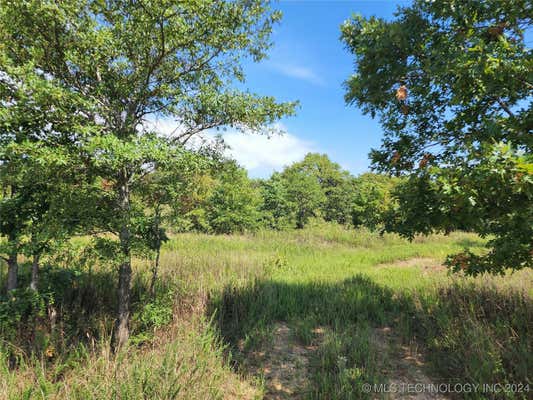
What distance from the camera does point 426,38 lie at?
2.90 m

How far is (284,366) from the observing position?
404cm

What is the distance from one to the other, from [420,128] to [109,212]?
15.0 feet

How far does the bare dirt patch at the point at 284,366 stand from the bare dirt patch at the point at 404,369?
1.18 metres

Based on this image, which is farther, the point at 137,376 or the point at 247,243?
the point at 247,243

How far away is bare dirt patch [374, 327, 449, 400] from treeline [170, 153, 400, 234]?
231 cm

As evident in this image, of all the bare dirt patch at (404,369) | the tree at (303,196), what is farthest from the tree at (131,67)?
the tree at (303,196)

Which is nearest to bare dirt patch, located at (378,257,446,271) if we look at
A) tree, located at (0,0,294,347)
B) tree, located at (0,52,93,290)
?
tree, located at (0,0,294,347)

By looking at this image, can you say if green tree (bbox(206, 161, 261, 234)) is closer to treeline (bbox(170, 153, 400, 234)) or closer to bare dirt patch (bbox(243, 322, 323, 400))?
treeline (bbox(170, 153, 400, 234))

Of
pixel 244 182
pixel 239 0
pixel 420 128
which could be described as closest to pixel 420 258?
pixel 420 128

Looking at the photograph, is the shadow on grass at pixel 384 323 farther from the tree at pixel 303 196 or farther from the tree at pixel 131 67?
the tree at pixel 303 196

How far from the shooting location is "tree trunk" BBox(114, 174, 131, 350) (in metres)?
3.58

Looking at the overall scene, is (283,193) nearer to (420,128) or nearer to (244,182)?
(244,182)

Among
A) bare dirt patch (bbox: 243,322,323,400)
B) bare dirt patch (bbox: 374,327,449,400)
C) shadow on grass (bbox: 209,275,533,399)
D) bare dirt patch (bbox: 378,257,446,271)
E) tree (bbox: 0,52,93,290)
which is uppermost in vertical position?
tree (bbox: 0,52,93,290)

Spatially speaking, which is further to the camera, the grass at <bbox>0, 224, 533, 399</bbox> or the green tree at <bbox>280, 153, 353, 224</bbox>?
the green tree at <bbox>280, 153, 353, 224</bbox>
